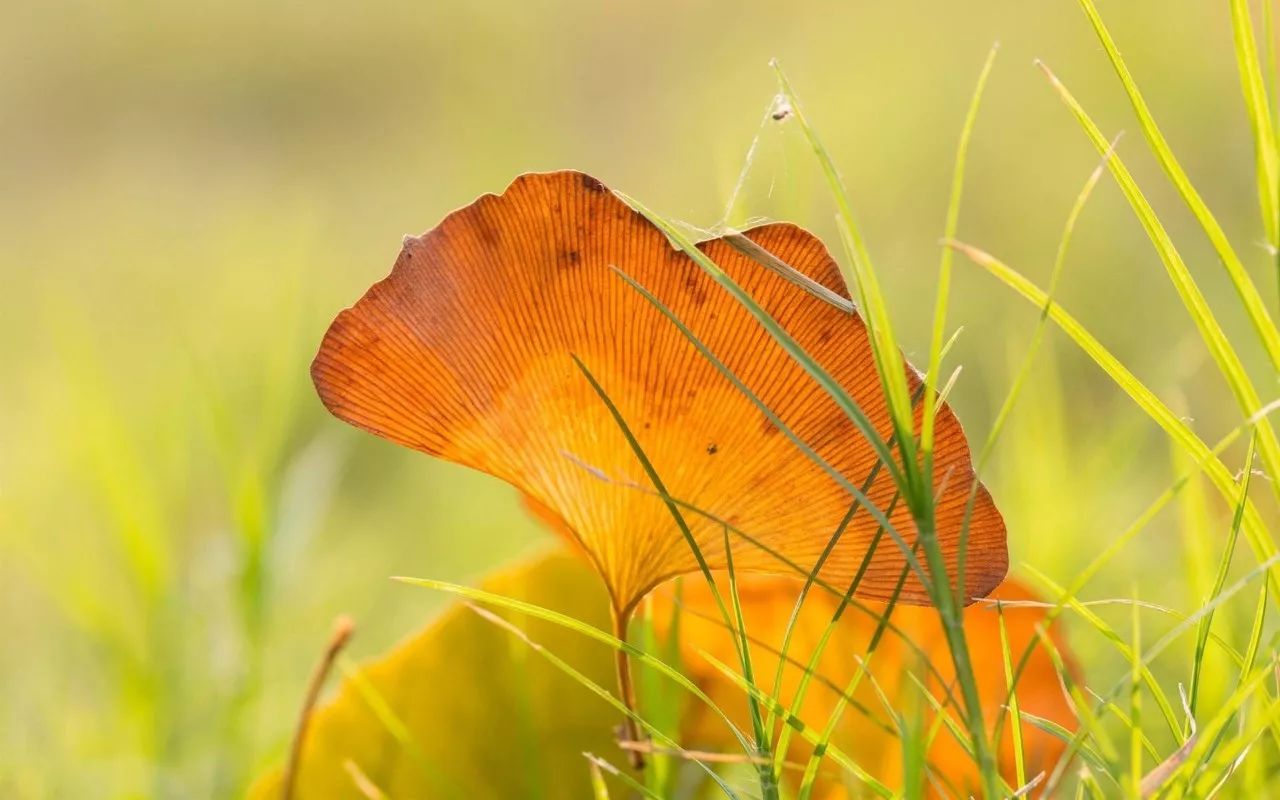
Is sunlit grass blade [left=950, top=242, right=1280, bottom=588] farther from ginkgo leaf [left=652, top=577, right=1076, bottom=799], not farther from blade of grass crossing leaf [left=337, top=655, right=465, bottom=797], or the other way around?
blade of grass crossing leaf [left=337, top=655, right=465, bottom=797]

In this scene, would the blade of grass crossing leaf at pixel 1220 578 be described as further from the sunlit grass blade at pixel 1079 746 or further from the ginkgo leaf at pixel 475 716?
the ginkgo leaf at pixel 475 716

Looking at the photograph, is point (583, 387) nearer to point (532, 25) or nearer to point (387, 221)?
point (387, 221)

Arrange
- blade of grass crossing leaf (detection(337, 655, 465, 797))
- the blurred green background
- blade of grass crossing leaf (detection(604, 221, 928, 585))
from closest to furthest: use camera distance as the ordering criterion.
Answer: blade of grass crossing leaf (detection(604, 221, 928, 585))
blade of grass crossing leaf (detection(337, 655, 465, 797))
the blurred green background

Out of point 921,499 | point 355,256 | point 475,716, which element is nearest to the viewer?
point 921,499

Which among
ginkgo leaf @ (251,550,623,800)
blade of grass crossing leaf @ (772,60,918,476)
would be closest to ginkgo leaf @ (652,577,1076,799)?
ginkgo leaf @ (251,550,623,800)

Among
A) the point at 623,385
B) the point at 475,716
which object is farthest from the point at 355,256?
the point at 623,385

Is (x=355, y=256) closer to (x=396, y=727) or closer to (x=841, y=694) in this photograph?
(x=396, y=727)

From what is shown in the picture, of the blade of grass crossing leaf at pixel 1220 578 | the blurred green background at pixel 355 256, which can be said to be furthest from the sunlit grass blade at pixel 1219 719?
the blurred green background at pixel 355 256
